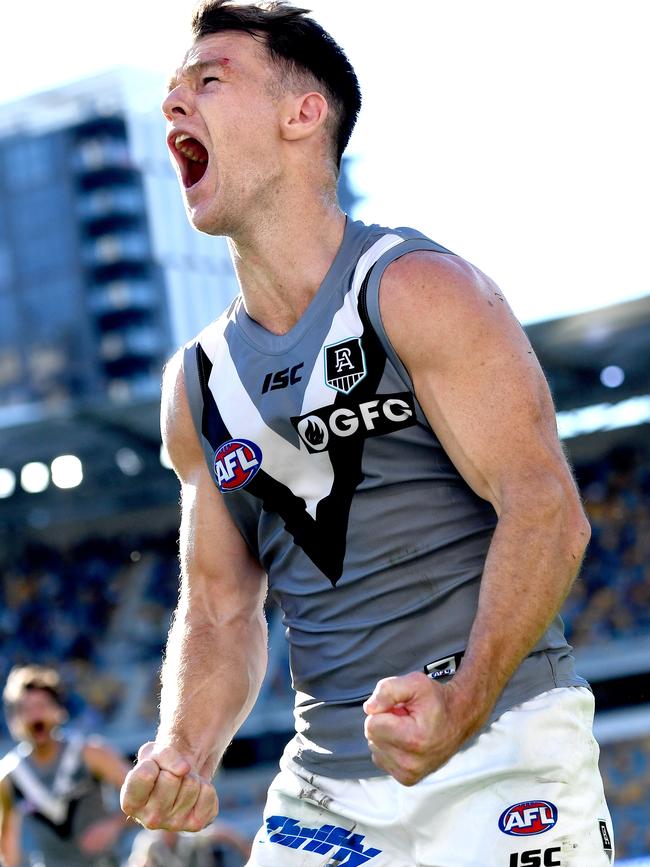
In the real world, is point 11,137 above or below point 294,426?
above

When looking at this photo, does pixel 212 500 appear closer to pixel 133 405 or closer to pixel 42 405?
pixel 133 405

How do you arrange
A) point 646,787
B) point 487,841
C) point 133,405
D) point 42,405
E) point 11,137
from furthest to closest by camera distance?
point 11,137 < point 42,405 < point 133,405 < point 646,787 < point 487,841

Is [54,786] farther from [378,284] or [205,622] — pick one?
[378,284]

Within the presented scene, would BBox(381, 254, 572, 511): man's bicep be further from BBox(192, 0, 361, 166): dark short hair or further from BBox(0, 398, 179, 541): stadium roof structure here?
BBox(0, 398, 179, 541): stadium roof structure

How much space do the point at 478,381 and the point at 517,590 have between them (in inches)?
16.6

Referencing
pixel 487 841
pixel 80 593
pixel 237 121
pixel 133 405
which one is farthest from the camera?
pixel 80 593

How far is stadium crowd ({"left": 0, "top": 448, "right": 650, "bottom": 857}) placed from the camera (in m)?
21.1

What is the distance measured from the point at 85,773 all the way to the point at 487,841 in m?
5.54

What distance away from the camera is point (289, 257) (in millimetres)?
3100

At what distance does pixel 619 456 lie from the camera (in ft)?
80.9

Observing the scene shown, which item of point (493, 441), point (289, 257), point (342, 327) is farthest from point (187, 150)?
point (493, 441)

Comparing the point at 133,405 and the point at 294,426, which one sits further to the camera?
the point at 133,405

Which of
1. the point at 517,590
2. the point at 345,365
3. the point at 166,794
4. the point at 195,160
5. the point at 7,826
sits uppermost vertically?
the point at 195,160

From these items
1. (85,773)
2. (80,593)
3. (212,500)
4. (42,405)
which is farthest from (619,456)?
(42,405)
